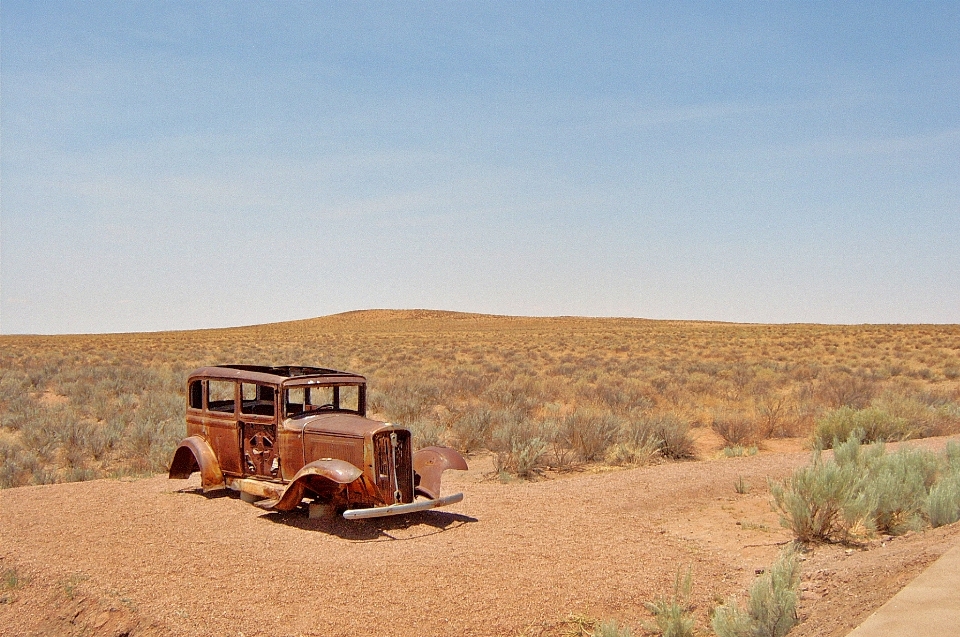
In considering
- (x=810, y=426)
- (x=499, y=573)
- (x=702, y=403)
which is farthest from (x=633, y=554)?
(x=702, y=403)

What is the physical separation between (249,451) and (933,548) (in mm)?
7355

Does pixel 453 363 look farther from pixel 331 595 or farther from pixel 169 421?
pixel 331 595

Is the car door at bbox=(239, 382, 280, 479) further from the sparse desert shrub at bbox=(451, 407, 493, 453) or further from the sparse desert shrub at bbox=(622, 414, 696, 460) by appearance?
the sparse desert shrub at bbox=(622, 414, 696, 460)

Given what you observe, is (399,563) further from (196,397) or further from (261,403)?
(196,397)

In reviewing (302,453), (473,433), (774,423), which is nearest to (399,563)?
(302,453)

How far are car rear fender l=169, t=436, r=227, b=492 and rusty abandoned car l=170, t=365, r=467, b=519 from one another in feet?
0.04

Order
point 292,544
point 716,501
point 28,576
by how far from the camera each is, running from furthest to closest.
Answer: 1. point 716,501
2. point 292,544
3. point 28,576

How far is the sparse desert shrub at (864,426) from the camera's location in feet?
46.6

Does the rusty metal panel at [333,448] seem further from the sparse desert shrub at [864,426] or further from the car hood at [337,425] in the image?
the sparse desert shrub at [864,426]

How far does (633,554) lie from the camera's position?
800 cm

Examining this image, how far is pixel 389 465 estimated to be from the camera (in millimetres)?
8703

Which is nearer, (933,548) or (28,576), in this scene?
(933,548)

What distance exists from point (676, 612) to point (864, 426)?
1001cm

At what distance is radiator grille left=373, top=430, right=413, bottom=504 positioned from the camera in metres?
8.64
